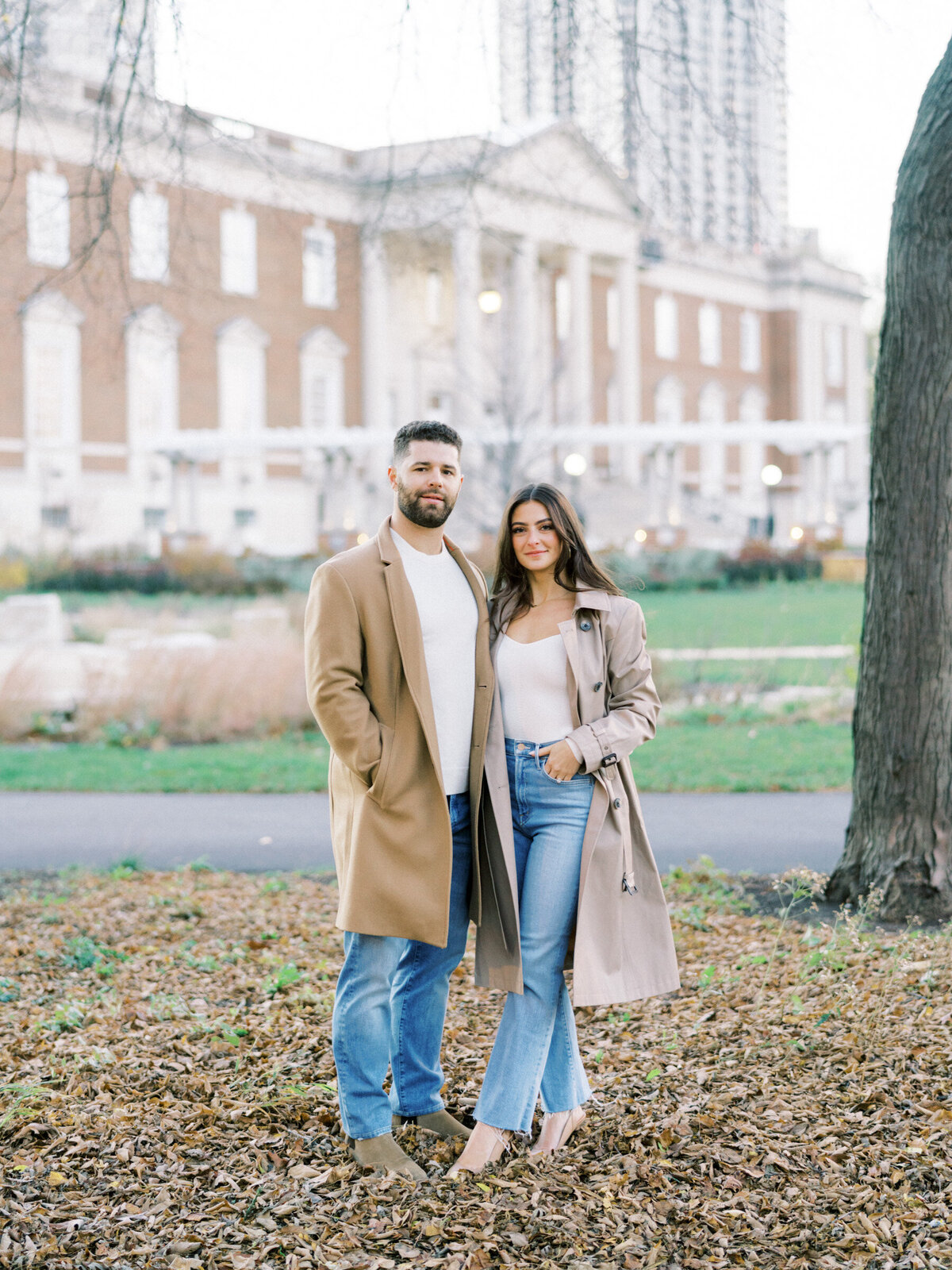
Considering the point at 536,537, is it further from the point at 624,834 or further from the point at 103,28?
the point at 103,28

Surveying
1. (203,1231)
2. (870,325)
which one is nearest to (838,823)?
(203,1231)

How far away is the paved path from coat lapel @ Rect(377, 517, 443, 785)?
4451mm

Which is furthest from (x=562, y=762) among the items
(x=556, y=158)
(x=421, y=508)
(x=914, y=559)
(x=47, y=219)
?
(x=556, y=158)

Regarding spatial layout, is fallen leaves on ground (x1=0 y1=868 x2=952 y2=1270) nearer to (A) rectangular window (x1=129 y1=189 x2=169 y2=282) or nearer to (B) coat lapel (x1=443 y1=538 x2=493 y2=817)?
(B) coat lapel (x1=443 y1=538 x2=493 y2=817)

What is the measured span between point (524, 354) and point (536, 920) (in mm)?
27399

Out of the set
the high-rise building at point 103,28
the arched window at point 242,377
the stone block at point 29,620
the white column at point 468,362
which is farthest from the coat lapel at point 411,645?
the arched window at point 242,377

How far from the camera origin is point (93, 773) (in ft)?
34.9

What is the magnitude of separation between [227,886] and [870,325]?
205ft

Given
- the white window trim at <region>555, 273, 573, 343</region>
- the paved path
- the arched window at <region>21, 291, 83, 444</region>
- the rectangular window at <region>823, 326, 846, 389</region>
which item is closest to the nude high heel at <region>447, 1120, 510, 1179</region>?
the paved path

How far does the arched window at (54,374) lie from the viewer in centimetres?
3297

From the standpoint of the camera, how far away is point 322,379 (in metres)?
40.3

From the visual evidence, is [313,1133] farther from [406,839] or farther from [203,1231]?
[406,839]

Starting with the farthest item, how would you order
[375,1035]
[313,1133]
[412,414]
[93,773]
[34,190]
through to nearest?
[412,414], [93,773], [34,190], [313,1133], [375,1035]

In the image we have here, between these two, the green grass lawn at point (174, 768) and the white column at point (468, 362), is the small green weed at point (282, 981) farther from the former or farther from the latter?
the white column at point (468, 362)
